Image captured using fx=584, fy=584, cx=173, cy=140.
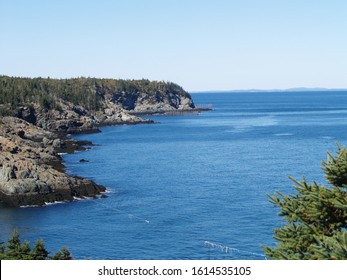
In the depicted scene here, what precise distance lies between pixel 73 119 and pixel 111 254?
129m

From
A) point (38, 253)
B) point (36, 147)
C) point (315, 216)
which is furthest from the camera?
point (36, 147)

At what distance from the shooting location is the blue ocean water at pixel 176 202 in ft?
178

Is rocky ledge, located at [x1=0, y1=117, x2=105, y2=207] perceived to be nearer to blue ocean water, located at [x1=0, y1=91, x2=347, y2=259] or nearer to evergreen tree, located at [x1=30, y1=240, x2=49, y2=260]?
blue ocean water, located at [x1=0, y1=91, x2=347, y2=259]

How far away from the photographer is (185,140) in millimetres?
156375

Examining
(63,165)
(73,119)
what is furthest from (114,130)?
(63,165)

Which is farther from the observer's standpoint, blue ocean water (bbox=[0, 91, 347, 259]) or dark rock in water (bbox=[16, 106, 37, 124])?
dark rock in water (bbox=[16, 106, 37, 124])

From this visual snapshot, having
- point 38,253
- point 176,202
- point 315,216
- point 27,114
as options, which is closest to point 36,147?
point 176,202

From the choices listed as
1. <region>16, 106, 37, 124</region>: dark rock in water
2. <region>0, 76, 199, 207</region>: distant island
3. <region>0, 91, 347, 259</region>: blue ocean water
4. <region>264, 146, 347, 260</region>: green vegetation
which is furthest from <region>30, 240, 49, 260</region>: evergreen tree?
<region>16, 106, 37, 124</region>: dark rock in water

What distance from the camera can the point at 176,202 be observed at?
239ft

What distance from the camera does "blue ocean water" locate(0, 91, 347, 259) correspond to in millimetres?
54250

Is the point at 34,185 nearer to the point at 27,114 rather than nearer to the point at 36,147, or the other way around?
the point at 36,147

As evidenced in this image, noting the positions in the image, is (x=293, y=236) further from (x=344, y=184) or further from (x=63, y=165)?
(x=63, y=165)

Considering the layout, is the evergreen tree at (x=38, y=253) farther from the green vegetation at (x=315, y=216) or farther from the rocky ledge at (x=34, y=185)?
the rocky ledge at (x=34, y=185)

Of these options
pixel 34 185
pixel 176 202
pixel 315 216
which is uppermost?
pixel 315 216
